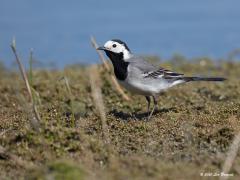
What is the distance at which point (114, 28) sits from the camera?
15.2m

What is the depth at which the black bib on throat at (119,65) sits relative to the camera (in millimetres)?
7926

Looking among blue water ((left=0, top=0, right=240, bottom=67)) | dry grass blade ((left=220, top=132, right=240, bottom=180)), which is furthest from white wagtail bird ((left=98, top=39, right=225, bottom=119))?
blue water ((left=0, top=0, right=240, bottom=67))

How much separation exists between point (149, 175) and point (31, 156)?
1.33m

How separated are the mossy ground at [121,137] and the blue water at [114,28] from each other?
5356 mm

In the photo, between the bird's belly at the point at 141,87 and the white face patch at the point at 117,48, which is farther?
the white face patch at the point at 117,48

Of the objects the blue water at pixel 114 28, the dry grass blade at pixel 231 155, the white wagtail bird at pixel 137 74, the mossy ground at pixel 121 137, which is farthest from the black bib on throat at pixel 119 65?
the blue water at pixel 114 28

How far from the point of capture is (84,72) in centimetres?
1162

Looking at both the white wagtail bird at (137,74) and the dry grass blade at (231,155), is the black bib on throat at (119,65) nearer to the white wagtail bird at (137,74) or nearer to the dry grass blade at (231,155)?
the white wagtail bird at (137,74)

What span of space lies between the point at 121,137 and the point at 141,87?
1594 millimetres

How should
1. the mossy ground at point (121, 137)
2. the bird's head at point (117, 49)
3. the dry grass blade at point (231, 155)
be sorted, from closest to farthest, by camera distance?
1. the mossy ground at point (121, 137)
2. the dry grass blade at point (231, 155)
3. the bird's head at point (117, 49)

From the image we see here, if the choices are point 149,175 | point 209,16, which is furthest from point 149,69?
point 209,16

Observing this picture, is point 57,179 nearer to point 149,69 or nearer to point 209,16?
point 149,69

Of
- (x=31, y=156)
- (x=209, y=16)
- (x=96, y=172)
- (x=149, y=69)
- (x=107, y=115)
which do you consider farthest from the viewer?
(x=209, y=16)

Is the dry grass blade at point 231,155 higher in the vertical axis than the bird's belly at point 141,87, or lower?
lower
